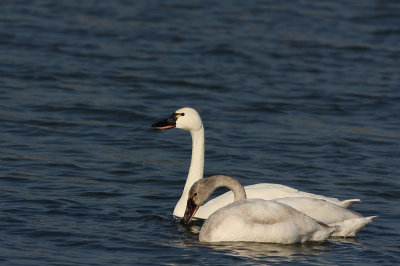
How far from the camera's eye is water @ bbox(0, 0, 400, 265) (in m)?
9.72

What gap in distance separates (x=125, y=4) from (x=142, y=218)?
15.4m

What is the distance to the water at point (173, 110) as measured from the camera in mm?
9719

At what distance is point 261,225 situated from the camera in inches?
373

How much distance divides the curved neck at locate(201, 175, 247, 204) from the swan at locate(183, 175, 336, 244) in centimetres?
27

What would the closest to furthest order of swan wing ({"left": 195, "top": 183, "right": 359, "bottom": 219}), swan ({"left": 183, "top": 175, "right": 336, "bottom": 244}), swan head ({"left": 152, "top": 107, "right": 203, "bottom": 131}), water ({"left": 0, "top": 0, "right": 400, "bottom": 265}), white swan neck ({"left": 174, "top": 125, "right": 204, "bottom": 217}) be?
1. swan ({"left": 183, "top": 175, "right": 336, "bottom": 244})
2. water ({"left": 0, "top": 0, "right": 400, "bottom": 265})
3. swan wing ({"left": 195, "top": 183, "right": 359, "bottom": 219})
4. swan head ({"left": 152, "top": 107, "right": 203, "bottom": 131})
5. white swan neck ({"left": 174, "top": 125, "right": 204, "bottom": 217})

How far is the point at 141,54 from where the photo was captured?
20594 mm

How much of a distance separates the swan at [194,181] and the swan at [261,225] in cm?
65

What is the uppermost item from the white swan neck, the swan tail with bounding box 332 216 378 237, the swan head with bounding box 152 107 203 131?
the swan head with bounding box 152 107 203 131

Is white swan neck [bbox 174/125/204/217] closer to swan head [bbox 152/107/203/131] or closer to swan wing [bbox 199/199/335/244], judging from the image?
swan head [bbox 152/107/203/131]

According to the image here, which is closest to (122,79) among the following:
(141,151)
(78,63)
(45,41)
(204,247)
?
(78,63)

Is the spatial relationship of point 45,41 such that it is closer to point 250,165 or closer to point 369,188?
point 250,165

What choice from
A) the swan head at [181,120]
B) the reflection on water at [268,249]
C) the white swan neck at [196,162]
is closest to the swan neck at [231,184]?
the reflection on water at [268,249]

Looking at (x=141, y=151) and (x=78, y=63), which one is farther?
(x=78, y=63)

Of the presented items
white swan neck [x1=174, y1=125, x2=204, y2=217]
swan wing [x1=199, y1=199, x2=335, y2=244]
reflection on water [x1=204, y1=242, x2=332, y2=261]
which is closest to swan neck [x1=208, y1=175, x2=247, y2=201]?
swan wing [x1=199, y1=199, x2=335, y2=244]
